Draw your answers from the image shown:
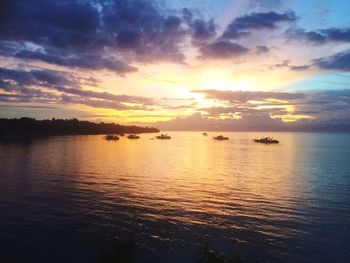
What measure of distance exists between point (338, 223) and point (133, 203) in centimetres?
2615

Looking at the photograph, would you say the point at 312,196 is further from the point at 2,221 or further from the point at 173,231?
the point at 2,221

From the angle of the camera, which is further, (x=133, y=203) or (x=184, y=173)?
(x=184, y=173)

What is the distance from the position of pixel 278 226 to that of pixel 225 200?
1355cm

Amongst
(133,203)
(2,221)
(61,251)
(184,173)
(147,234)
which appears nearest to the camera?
(61,251)

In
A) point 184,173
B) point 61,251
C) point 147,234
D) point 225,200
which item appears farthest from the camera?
point 184,173

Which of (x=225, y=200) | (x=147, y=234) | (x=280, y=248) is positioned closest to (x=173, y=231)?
(x=147, y=234)

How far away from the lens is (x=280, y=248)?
29125 millimetres

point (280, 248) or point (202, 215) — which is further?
point (202, 215)

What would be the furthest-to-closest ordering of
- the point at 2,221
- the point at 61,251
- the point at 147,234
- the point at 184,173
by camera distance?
the point at 184,173 < the point at 2,221 < the point at 147,234 < the point at 61,251

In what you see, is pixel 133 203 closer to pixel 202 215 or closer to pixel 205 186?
pixel 202 215

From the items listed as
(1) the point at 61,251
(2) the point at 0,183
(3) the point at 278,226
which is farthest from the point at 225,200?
(2) the point at 0,183

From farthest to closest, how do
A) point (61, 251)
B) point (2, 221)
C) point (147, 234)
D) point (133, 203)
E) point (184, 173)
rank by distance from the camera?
1. point (184, 173)
2. point (133, 203)
3. point (2, 221)
4. point (147, 234)
5. point (61, 251)

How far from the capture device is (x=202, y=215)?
39219 mm

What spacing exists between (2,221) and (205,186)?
117ft
